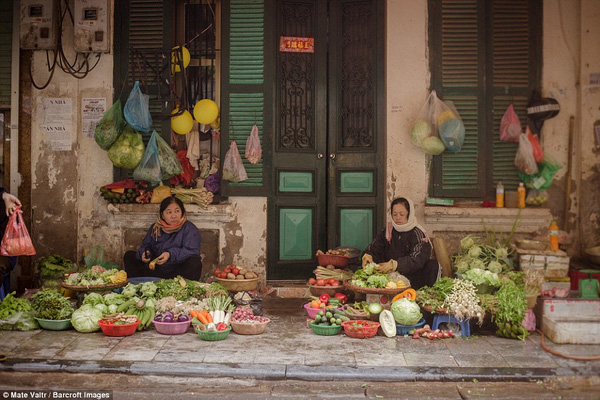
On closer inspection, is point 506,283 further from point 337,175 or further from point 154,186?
point 154,186

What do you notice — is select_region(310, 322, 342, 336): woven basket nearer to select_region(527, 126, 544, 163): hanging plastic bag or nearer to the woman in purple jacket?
the woman in purple jacket

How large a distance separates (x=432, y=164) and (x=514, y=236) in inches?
56.6

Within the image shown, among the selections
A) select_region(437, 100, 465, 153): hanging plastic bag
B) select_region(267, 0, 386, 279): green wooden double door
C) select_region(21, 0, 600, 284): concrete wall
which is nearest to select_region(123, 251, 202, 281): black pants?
select_region(21, 0, 600, 284): concrete wall

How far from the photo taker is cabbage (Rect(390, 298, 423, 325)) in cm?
687

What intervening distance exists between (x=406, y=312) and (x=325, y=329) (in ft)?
2.88

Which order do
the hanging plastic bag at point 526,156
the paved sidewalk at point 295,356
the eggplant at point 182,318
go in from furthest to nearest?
the hanging plastic bag at point 526,156 → the eggplant at point 182,318 → the paved sidewalk at point 295,356

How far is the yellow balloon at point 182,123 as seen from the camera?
877cm

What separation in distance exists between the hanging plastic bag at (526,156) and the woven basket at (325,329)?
132 inches

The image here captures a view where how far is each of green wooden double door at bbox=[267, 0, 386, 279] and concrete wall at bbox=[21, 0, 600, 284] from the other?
→ 0.90ft

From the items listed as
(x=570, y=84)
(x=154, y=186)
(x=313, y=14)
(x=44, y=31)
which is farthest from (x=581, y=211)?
(x=44, y=31)

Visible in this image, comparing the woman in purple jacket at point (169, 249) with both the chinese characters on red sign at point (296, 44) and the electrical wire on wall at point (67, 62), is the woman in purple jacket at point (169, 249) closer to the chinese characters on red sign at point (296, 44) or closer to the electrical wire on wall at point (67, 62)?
the electrical wire on wall at point (67, 62)

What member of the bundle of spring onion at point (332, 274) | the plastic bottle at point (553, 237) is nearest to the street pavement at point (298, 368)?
the bundle of spring onion at point (332, 274)

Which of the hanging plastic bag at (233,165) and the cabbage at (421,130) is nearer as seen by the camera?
the cabbage at (421,130)

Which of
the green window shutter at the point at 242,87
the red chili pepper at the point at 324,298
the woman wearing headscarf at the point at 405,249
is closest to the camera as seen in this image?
the red chili pepper at the point at 324,298
